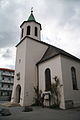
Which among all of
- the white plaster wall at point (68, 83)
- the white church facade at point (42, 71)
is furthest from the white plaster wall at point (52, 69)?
the white plaster wall at point (68, 83)

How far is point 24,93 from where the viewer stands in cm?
1363

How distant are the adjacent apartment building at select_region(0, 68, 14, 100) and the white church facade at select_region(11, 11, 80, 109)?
923 inches

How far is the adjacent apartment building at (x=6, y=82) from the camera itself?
37744mm

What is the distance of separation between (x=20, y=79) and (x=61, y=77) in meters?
6.48

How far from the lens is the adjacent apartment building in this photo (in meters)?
37.7

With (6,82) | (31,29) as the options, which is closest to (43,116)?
(31,29)

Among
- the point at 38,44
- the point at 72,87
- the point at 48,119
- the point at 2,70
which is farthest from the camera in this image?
the point at 2,70

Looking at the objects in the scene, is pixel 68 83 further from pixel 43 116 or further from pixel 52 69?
pixel 43 116

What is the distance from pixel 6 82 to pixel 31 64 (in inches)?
1061

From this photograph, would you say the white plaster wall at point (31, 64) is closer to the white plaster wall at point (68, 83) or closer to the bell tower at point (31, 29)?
the bell tower at point (31, 29)

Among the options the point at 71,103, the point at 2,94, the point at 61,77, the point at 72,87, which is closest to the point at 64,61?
the point at 61,77

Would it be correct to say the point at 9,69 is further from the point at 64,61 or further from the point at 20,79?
the point at 64,61

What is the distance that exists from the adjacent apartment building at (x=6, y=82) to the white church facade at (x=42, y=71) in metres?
23.4

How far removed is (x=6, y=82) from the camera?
3928cm
